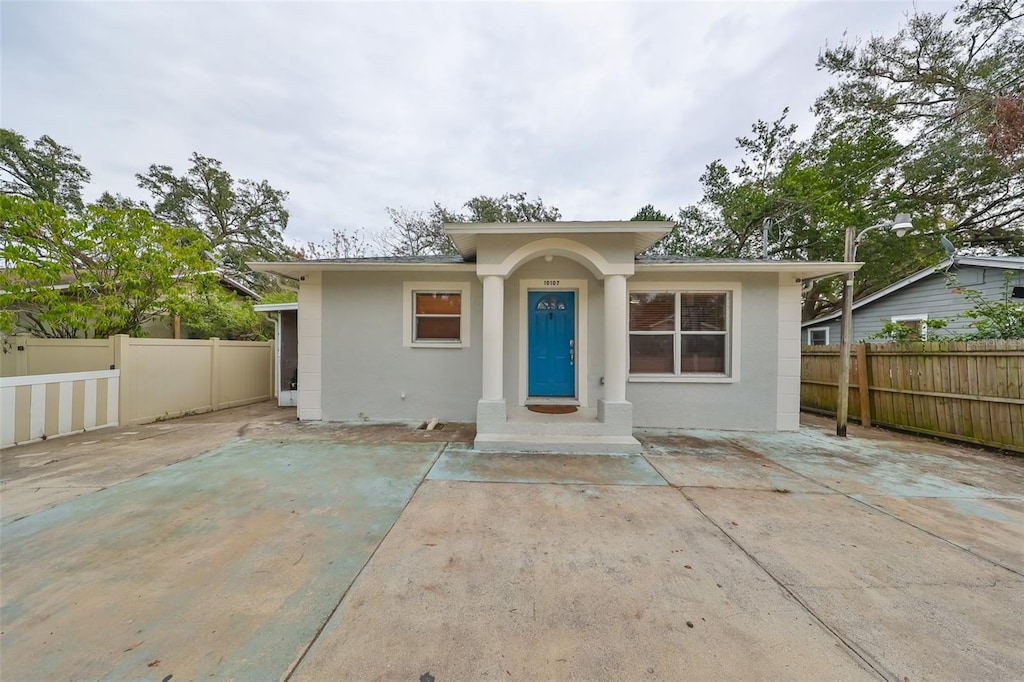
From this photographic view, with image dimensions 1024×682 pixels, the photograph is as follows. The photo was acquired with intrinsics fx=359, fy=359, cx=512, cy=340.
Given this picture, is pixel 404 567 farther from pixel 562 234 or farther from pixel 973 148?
pixel 973 148

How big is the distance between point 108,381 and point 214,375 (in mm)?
1846

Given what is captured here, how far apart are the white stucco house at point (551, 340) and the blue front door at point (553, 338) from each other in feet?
0.06

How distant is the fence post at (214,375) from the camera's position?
751 cm

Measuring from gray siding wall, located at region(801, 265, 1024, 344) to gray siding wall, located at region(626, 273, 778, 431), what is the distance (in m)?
4.01

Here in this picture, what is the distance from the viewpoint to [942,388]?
18.2ft

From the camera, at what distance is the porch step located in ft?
15.6

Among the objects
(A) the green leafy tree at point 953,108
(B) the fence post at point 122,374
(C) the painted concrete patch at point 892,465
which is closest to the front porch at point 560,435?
(C) the painted concrete patch at point 892,465

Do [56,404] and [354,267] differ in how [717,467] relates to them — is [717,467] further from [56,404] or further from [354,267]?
[56,404]

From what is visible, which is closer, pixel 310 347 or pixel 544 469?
pixel 544 469

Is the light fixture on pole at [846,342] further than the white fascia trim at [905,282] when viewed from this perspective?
No

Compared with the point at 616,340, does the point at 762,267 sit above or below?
above

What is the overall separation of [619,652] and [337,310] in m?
6.21

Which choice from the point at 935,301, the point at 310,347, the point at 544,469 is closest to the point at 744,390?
the point at 544,469

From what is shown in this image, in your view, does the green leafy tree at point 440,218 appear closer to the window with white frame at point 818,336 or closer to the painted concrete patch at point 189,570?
the window with white frame at point 818,336
